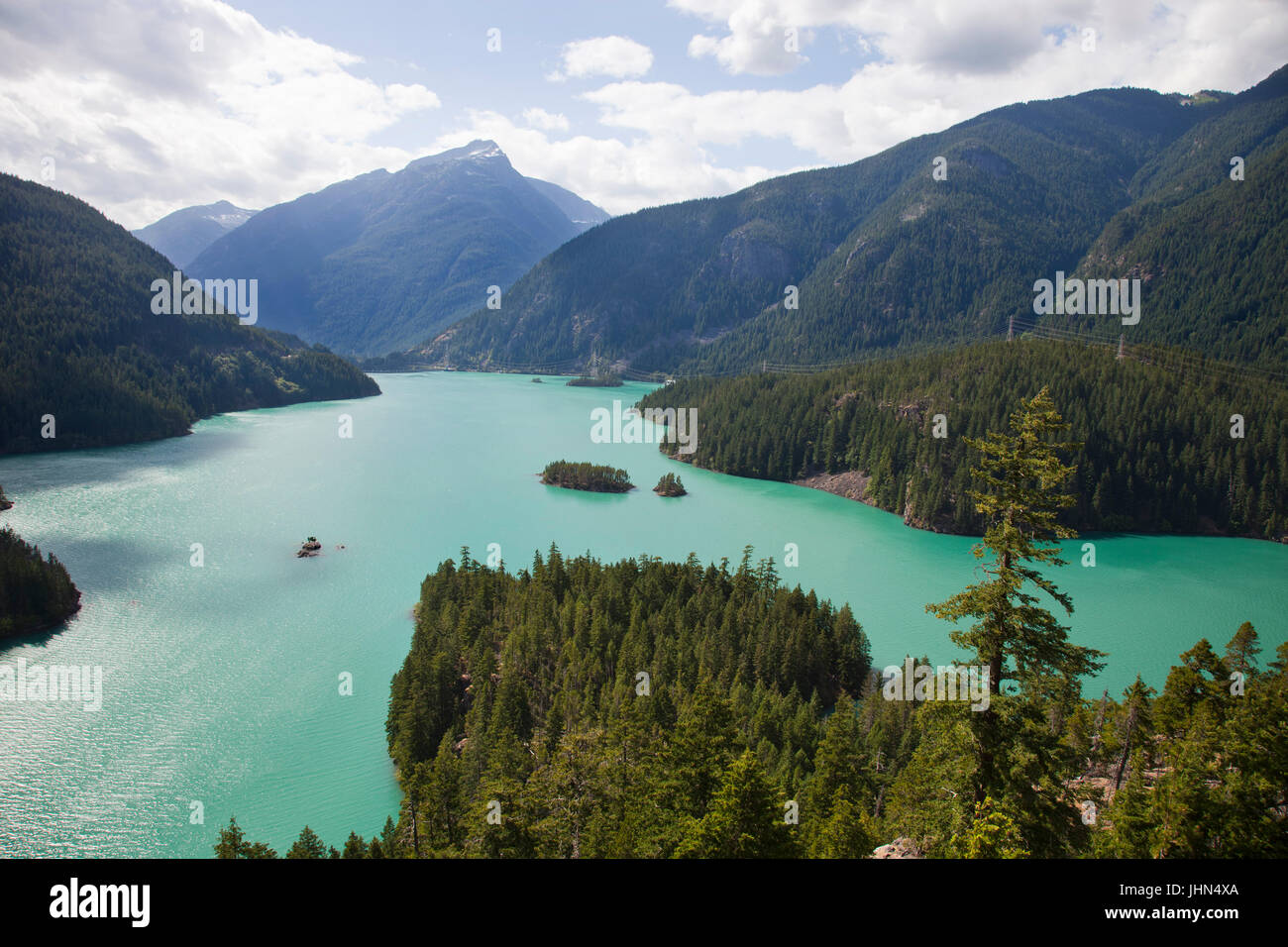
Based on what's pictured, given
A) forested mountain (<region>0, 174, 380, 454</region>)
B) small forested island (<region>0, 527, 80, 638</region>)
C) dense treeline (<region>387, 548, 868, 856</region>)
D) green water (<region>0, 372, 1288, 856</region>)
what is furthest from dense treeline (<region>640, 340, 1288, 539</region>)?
forested mountain (<region>0, 174, 380, 454</region>)

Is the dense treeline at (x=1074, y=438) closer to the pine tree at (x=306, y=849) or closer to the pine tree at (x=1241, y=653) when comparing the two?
the pine tree at (x=1241, y=653)

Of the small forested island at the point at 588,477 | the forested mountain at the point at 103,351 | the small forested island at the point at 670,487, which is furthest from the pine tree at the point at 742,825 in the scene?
the forested mountain at the point at 103,351

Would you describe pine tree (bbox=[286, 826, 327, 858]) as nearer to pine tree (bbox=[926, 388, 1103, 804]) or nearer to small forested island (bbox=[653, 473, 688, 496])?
pine tree (bbox=[926, 388, 1103, 804])

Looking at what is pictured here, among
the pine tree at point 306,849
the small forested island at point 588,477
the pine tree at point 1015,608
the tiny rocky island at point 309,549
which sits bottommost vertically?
the pine tree at point 306,849

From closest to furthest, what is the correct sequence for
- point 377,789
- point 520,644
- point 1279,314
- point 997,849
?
1. point 997,849
2. point 377,789
3. point 520,644
4. point 1279,314

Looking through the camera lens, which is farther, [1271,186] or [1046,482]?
[1271,186]

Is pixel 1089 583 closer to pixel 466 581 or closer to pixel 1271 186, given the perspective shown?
pixel 466 581

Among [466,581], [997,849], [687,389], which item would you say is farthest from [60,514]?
[687,389]
